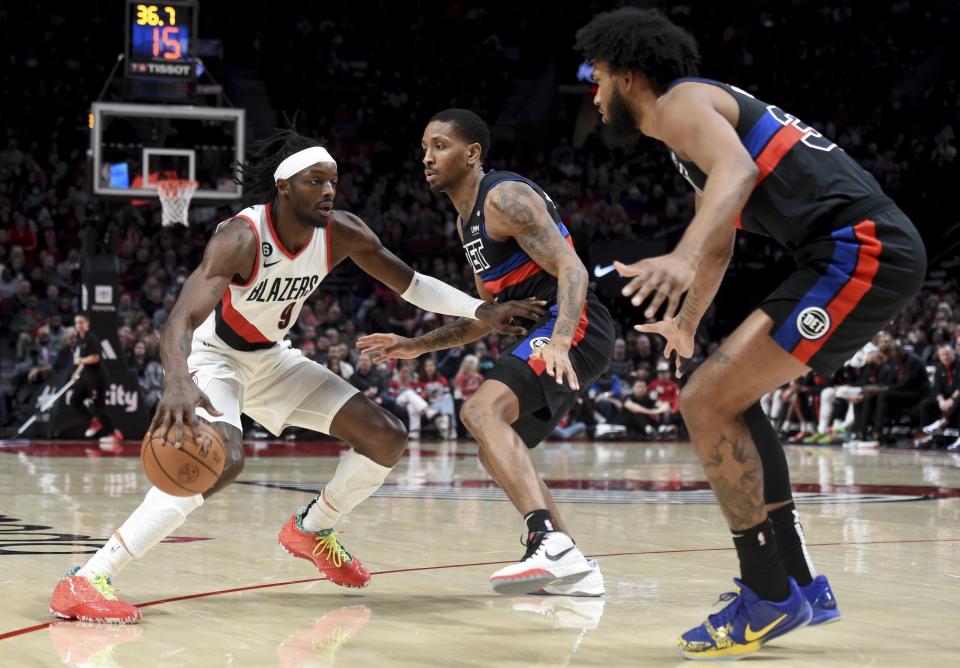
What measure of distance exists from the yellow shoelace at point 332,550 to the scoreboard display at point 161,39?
33.6ft

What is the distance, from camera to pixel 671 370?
17938mm

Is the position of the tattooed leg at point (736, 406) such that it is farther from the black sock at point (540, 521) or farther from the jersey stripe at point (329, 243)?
the jersey stripe at point (329, 243)

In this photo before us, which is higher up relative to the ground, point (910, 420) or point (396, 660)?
point (396, 660)

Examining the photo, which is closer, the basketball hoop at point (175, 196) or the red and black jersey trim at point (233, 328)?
the red and black jersey trim at point (233, 328)

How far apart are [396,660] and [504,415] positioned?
1.33 metres

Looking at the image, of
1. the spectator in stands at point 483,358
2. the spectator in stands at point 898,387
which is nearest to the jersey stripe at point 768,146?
the spectator in stands at point 898,387

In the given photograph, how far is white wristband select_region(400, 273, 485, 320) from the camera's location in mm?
5395

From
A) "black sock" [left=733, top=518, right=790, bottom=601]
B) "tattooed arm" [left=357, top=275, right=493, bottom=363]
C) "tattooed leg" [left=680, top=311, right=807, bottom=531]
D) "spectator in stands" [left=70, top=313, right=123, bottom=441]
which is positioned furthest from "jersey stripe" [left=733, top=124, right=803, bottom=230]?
"spectator in stands" [left=70, top=313, right=123, bottom=441]

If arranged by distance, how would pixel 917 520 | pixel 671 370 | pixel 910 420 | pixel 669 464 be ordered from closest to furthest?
1. pixel 917 520
2. pixel 669 464
3. pixel 910 420
4. pixel 671 370

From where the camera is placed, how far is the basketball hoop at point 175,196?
14.4m

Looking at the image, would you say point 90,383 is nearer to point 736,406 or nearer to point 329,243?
point 329,243

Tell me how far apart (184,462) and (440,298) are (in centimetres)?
159

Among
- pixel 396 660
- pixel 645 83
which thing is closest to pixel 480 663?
pixel 396 660

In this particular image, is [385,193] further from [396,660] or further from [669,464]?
[396,660]
